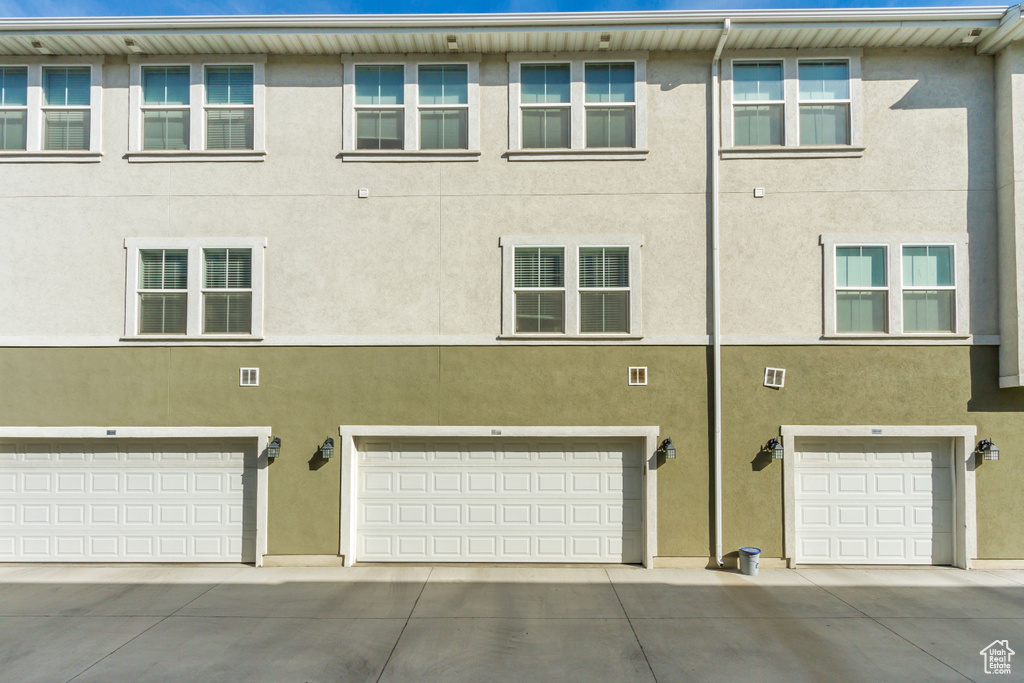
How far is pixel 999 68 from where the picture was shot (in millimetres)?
9031

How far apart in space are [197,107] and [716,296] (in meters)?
8.68

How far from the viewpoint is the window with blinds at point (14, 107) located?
9.45 meters

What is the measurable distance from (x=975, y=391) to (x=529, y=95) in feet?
27.0

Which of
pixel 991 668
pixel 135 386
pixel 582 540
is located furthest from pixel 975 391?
pixel 135 386

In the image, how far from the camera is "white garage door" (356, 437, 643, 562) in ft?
30.1

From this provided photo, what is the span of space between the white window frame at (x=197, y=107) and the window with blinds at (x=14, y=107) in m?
1.71

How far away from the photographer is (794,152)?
30.1ft

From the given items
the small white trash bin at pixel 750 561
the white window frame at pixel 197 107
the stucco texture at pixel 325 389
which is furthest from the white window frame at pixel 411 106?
the small white trash bin at pixel 750 561

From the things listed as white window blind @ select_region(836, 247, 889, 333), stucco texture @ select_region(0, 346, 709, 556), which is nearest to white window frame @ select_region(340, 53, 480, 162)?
stucco texture @ select_region(0, 346, 709, 556)

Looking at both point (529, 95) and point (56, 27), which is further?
point (529, 95)

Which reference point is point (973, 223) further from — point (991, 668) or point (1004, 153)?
point (991, 668)

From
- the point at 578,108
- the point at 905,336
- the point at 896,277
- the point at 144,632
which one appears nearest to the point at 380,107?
the point at 578,108

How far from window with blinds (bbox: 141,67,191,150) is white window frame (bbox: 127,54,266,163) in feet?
0.25

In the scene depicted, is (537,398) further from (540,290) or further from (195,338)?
(195,338)
